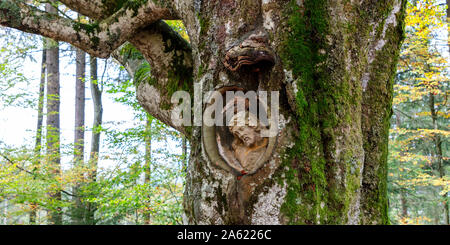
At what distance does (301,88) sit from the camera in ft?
6.91

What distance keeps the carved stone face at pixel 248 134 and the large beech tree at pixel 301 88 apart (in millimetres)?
168

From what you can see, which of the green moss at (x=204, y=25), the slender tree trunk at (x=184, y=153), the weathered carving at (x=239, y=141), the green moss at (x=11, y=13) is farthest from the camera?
the slender tree trunk at (x=184, y=153)

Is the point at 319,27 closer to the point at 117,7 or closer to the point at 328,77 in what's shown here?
the point at 328,77

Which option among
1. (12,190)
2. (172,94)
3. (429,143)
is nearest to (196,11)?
(172,94)

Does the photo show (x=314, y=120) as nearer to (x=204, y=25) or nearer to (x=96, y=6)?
(x=204, y=25)

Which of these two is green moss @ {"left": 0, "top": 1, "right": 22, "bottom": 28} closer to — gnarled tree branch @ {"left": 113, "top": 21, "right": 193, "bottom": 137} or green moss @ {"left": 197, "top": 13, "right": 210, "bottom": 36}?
gnarled tree branch @ {"left": 113, "top": 21, "right": 193, "bottom": 137}

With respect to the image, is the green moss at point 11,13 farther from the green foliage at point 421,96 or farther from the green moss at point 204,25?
the green foliage at point 421,96

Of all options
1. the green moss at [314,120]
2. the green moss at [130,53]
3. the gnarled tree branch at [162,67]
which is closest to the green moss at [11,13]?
the gnarled tree branch at [162,67]

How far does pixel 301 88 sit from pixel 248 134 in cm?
49

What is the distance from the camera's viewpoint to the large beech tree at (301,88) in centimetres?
198

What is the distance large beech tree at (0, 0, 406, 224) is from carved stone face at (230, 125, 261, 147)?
168 mm

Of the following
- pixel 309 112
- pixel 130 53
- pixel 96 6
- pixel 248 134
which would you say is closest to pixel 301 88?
pixel 309 112
